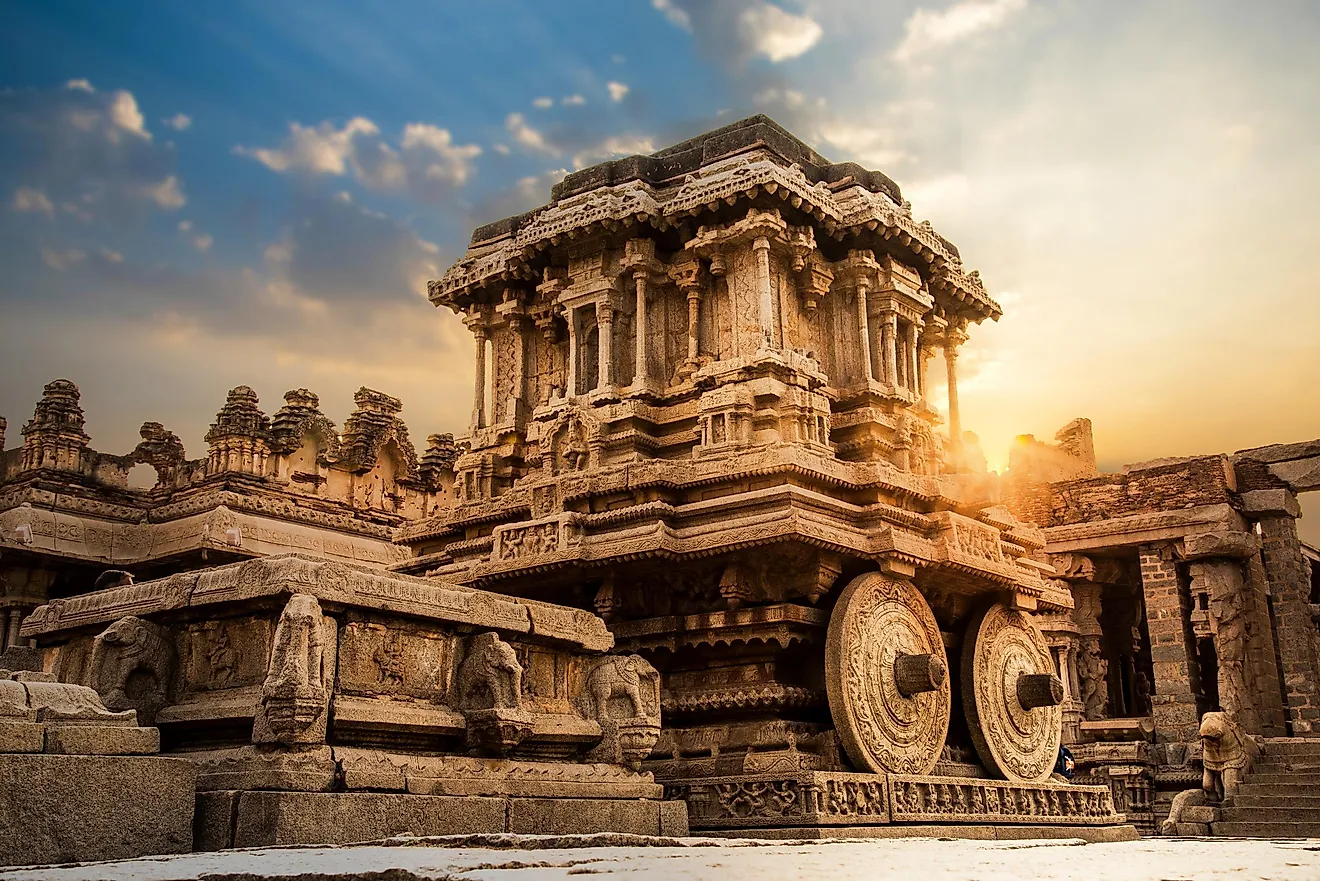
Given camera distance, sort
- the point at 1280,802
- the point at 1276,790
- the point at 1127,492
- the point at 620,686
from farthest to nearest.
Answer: the point at 1127,492, the point at 1276,790, the point at 1280,802, the point at 620,686

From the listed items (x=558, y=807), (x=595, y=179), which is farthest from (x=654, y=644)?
(x=595, y=179)

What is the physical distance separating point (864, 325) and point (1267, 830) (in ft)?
32.2

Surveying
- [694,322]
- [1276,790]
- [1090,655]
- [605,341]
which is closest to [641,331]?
[605,341]

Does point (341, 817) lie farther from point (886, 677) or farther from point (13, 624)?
point (13, 624)

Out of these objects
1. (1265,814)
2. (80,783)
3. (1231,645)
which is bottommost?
(1265,814)

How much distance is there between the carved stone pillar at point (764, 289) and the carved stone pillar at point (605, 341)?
2.05 metres

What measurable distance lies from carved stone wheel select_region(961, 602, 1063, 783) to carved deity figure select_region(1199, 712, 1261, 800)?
198 inches

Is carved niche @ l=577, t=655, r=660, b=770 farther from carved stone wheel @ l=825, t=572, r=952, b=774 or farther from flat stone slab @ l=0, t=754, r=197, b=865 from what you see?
flat stone slab @ l=0, t=754, r=197, b=865

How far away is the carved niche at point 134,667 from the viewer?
878 centimetres

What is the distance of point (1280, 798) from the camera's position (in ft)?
63.9

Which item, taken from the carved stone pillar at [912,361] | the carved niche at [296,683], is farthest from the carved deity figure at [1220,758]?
the carved niche at [296,683]

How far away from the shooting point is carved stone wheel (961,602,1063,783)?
14.8m

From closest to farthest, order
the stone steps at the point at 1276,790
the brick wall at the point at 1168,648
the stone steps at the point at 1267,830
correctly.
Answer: the stone steps at the point at 1267,830
the stone steps at the point at 1276,790
the brick wall at the point at 1168,648

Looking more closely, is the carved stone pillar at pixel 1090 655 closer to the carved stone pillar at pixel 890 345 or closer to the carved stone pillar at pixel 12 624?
the carved stone pillar at pixel 890 345
